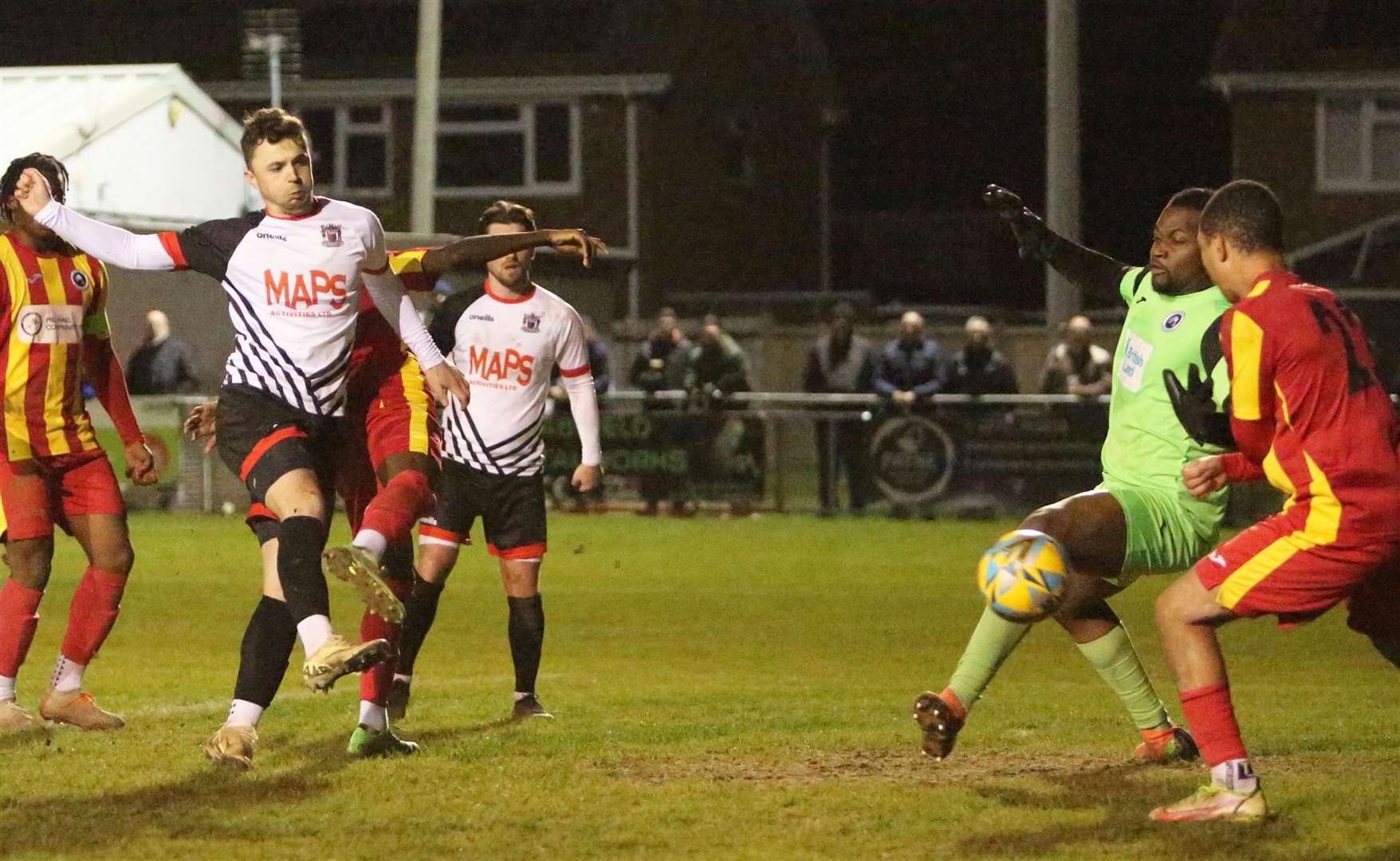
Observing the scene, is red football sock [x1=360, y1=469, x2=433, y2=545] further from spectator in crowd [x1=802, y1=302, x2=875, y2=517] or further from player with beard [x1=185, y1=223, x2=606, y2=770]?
spectator in crowd [x1=802, y1=302, x2=875, y2=517]

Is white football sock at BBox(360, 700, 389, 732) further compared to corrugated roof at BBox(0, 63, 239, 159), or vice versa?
corrugated roof at BBox(0, 63, 239, 159)

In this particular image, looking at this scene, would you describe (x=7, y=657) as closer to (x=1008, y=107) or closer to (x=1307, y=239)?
(x=1307, y=239)

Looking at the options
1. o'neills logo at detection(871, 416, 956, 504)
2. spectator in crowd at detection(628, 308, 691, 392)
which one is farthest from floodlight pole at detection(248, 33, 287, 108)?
o'neills logo at detection(871, 416, 956, 504)

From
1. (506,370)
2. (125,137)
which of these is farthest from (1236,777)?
→ (125,137)

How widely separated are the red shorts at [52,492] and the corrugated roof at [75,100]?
47.4 feet

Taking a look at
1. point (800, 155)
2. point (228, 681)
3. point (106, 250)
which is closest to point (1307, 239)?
point (800, 155)

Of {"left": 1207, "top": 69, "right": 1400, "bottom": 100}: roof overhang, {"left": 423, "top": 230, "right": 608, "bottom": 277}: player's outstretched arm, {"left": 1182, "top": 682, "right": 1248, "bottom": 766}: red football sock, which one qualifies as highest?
{"left": 1207, "top": 69, "right": 1400, "bottom": 100}: roof overhang

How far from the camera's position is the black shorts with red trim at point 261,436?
268 inches

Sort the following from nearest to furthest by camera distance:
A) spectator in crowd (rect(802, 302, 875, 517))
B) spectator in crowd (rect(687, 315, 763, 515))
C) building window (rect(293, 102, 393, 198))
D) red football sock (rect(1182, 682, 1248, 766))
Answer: red football sock (rect(1182, 682, 1248, 766)), spectator in crowd (rect(802, 302, 875, 517)), spectator in crowd (rect(687, 315, 763, 515)), building window (rect(293, 102, 393, 198))

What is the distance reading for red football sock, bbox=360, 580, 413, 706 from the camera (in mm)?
7523

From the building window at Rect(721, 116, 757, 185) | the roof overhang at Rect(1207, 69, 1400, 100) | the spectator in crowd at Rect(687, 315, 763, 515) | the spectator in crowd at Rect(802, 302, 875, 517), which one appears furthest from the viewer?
the building window at Rect(721, 116, 757, 185)

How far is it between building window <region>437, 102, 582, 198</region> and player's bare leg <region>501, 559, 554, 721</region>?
1162 inches

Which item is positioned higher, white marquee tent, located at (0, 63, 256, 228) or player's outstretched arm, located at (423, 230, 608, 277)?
white marquee tent, located at (0, 63, 256, 228)

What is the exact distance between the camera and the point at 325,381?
699 centimetres
